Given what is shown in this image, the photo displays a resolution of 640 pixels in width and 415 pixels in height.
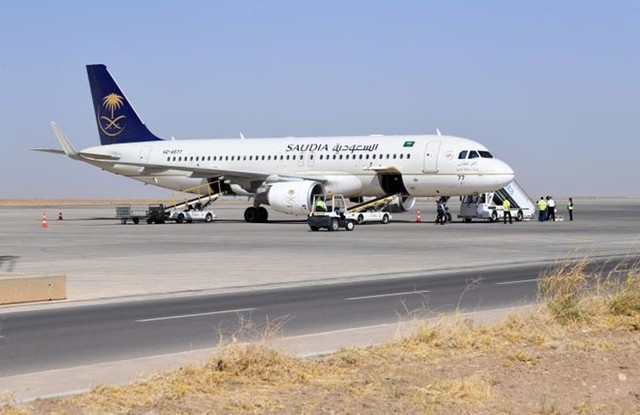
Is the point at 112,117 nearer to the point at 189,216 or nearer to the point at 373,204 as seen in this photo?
the point at 189,216

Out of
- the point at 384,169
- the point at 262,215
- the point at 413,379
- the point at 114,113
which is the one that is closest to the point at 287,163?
the point at 262,215

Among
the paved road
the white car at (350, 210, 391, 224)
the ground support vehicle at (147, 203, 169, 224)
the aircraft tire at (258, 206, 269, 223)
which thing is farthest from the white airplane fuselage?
the paved road

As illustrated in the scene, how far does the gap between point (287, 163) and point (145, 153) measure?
9.81 m

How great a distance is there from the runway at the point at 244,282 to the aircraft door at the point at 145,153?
1830 cm

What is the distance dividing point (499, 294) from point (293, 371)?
9470 millimetres

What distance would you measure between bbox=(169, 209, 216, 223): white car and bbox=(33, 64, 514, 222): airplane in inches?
58.8

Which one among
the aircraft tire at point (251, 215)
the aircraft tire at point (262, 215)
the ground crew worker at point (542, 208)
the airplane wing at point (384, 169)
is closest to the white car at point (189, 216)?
the aircraft tire at point (251, 215)

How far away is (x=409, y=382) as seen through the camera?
989 centimetres

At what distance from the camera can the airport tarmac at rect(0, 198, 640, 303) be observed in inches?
912

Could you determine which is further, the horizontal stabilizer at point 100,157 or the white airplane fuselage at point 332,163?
the horizontal stabilizer at point 100,157

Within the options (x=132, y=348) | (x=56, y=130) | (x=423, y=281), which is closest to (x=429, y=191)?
(x=56, y=130)

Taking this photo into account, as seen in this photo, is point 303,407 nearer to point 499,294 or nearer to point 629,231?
point 499,294

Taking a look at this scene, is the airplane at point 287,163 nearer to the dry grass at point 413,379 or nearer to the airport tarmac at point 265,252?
the airport tarmac at point 265,252

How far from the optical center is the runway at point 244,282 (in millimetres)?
14012
